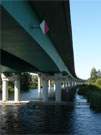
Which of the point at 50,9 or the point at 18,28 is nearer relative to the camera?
the point at 18,28

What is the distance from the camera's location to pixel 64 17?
102 feet

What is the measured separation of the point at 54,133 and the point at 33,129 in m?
3.25

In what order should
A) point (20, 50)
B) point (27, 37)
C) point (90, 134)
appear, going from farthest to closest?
point (20, 50) < point (90, 134) < point (27, 37)

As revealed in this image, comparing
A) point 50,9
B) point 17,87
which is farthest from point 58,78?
point 50,9

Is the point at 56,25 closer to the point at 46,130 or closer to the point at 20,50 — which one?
the point at 20,50

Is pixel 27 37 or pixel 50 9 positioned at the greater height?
pixel 50 9

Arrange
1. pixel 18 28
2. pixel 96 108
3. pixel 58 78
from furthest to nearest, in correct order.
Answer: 1. pixel 58 78
2. pixel 96 108
3. pixel 18 28

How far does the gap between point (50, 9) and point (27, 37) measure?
8.82 feet

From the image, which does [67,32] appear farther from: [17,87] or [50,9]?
[17,87]

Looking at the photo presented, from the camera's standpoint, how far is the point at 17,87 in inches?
3012

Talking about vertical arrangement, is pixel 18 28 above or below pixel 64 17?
below

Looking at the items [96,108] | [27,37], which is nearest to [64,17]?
[27,37]

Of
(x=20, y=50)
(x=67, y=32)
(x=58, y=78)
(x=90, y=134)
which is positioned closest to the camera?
(x=90, y=134)

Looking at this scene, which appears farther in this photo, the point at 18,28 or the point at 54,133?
the point at 54,133
